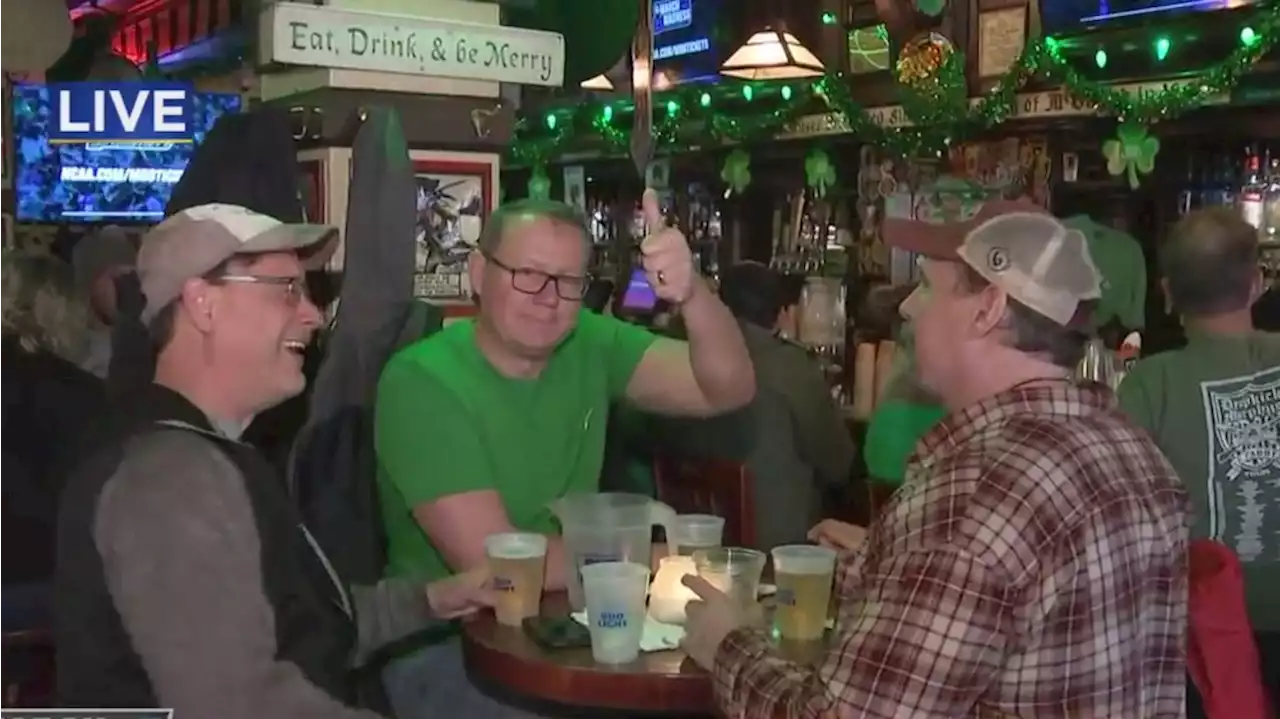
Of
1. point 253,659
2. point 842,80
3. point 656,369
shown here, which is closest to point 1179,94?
point 842,80

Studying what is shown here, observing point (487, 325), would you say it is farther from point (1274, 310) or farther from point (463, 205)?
point (1274, 310)

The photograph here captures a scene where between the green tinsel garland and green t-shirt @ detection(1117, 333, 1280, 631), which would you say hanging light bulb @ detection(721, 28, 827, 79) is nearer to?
the green tinsel garland

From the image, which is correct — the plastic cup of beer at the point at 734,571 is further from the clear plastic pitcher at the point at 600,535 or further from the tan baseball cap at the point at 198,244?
the tan baseball cap at the point at 198,244

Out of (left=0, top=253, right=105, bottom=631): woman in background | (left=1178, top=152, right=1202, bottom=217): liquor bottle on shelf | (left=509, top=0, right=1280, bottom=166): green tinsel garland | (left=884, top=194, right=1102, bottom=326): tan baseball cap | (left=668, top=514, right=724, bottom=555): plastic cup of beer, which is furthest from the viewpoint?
(left=1178, top=152, right=1202, bottom=217): liquor bottle on shelf

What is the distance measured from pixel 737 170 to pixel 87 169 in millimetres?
3500

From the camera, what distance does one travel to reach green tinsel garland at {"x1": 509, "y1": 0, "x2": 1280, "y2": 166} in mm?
5500

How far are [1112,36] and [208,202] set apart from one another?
4.40 m

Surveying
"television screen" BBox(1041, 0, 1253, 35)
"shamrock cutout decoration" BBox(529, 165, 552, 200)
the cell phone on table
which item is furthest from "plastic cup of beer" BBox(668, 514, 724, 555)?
"shamrock cutout decoration" BBox(529, 165, 552, 200)

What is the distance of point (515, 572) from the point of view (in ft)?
8.23

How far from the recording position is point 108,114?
24.3ft

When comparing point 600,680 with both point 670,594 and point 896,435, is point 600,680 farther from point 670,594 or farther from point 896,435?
point 896,435

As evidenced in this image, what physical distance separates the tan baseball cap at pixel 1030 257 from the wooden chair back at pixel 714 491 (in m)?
1.17

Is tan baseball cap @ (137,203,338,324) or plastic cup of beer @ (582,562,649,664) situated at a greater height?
tan baseball cap @ (137,203,338,324)

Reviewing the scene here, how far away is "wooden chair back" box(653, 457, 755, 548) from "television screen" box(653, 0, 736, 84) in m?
4.88
